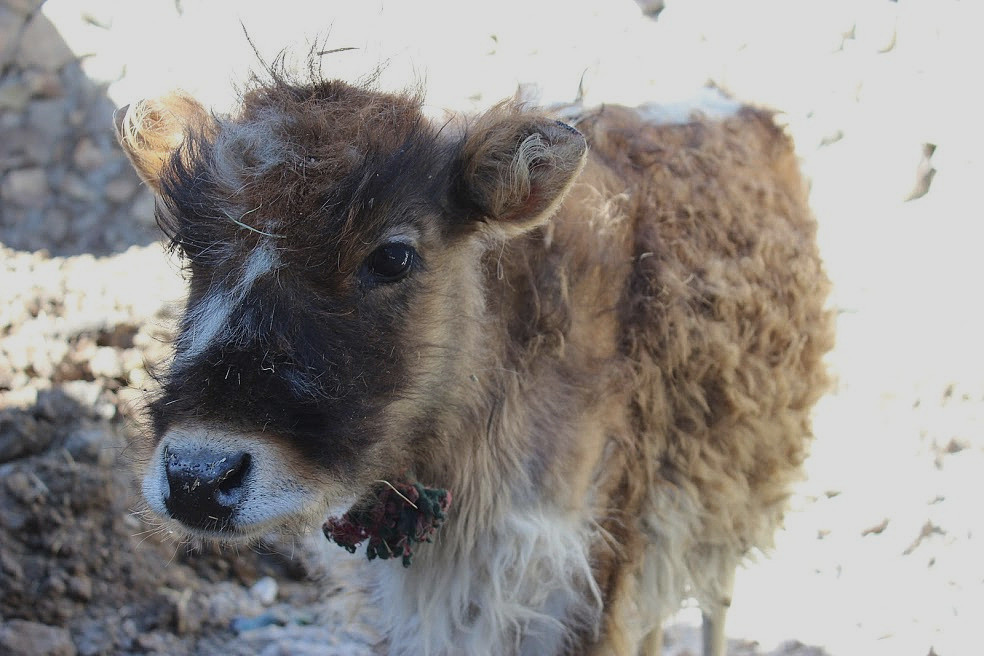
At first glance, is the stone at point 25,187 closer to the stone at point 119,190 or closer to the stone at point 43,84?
the stone at point 119,190

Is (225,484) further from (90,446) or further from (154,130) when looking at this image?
(90,446)

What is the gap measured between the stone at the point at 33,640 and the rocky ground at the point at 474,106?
0.04ft

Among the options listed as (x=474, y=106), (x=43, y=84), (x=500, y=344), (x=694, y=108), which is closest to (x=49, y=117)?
(x=43, y=84)

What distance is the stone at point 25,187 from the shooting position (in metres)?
8.38

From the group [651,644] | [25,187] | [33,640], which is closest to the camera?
[33,640]

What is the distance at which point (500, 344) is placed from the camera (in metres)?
3.31

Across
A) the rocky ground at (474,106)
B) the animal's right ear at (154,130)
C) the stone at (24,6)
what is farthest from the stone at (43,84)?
the animal's right ear at (154,130)

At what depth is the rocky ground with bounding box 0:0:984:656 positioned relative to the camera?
16.0 feet

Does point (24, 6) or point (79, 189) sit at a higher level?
point (24, 6)

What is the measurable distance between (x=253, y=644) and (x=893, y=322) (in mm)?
4680

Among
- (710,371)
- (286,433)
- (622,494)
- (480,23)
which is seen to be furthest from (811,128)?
(286,433)

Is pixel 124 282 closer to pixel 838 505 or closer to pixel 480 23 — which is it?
pixel 480 23

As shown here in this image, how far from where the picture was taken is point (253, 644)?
16.0ft

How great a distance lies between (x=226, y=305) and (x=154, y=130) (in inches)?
49.5
